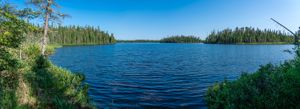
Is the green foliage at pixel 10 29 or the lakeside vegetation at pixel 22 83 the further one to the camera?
the lakeside vegetation at pixel 22 83

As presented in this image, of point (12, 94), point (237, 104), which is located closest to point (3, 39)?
point (12, 94)

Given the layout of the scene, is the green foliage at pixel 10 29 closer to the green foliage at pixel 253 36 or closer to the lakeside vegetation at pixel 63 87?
the lakeside vegetation at pixel 63 87

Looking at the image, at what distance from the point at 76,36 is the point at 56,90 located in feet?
541

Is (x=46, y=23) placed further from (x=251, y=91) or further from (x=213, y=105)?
(x=251, y=91)

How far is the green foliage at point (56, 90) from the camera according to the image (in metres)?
10.6

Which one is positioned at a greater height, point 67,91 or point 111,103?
point 67,91

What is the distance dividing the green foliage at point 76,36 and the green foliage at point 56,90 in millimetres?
139465

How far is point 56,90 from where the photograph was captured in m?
12.5

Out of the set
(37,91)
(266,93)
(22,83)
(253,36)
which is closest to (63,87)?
(37,91)

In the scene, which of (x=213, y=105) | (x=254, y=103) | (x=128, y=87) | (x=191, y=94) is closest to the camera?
(x=254, y=103)

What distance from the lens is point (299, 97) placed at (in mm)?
8203

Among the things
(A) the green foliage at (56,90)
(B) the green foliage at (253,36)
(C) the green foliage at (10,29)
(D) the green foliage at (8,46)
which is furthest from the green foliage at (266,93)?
(B) the green foliage at (253,36)

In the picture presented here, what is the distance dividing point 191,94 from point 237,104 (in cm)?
878

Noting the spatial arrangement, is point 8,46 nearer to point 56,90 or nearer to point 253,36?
point 56,90
